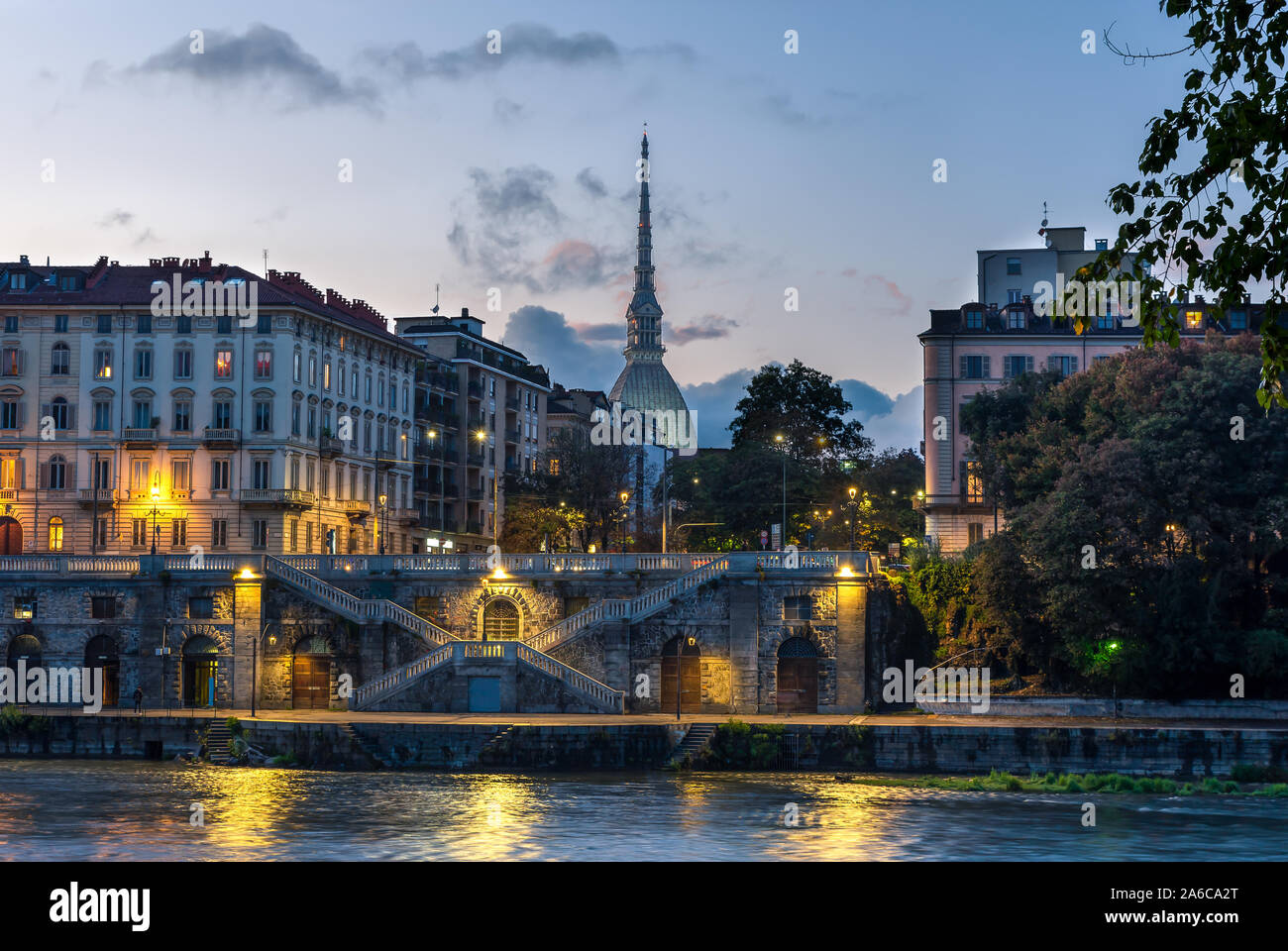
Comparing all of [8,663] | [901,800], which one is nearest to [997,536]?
[901,800]

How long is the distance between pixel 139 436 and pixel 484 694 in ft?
104

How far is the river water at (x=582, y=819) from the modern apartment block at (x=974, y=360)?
3546 centimetres

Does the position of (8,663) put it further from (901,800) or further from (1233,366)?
(1233,366)

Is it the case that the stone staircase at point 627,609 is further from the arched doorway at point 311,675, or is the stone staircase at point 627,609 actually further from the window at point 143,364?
the window at point 143,364

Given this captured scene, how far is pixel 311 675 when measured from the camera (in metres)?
68.6

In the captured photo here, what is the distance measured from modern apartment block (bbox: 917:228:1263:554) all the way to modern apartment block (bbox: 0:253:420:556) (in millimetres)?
33685

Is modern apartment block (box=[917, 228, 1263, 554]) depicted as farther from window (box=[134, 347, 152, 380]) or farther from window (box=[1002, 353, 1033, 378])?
window (box=[134, 347, 152, 380])

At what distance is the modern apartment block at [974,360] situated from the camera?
88375 mm

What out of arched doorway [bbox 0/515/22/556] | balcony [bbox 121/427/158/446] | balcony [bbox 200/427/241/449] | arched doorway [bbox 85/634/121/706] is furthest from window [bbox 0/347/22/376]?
arched doorway [bbox 85/634/121/706]

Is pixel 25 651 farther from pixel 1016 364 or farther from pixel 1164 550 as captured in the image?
pixel 1016 364

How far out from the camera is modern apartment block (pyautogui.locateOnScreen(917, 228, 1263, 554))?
290 ft

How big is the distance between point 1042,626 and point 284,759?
1155 inches

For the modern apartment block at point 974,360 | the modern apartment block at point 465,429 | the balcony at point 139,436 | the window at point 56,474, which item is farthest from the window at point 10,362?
the modern apartment block at point 974,360

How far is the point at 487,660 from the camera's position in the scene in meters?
63.8
